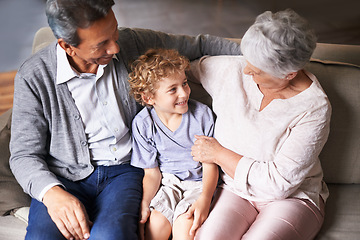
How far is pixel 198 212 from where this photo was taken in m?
1.70

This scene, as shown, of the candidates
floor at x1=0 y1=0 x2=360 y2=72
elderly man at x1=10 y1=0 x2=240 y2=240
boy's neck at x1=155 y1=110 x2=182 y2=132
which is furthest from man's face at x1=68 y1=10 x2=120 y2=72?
floor at x1=0 y1=0 x2=360 y2=72

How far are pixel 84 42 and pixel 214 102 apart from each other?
665 mm

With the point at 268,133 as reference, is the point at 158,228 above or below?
below

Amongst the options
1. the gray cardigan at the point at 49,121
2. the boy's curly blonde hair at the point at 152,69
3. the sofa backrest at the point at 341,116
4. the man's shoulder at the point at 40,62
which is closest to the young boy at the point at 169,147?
the boy's curly blonde hair at the point at 152,69

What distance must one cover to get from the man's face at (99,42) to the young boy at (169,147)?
7.0 inches

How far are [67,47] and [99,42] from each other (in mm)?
164

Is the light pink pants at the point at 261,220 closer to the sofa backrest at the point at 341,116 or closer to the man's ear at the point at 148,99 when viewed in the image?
the sofa backrest at the point at 341,116

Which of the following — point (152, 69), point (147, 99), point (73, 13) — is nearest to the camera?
point (73, 13)

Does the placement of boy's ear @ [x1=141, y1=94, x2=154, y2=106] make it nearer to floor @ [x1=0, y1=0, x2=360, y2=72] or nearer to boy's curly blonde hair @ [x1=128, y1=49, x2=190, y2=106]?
boy's curly blonde hair @ [x1=128, y1=49, x2=190, y2=106]

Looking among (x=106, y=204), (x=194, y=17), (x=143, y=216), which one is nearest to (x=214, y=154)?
(x=143, y=216)

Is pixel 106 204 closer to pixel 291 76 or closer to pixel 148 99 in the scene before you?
pixel 148 99

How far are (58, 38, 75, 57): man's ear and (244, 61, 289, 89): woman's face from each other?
0.74 m

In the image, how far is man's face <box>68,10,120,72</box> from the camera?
4.94 ft

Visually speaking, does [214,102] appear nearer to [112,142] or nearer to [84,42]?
[112,142]
